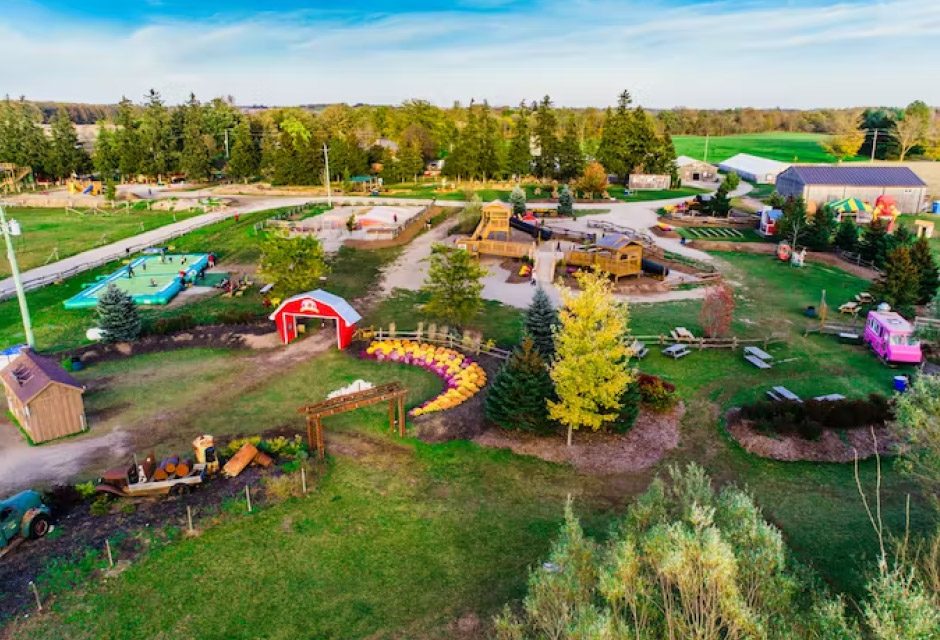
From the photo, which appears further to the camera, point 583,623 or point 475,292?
point 475,292

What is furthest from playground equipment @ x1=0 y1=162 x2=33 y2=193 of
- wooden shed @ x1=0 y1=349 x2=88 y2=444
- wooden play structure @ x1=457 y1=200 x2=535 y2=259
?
wooden shed @ x1=0 y1=349 x2=88 y2=444

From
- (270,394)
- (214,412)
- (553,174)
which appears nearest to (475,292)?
(270,394)

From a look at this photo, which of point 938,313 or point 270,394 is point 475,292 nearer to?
point 270,394

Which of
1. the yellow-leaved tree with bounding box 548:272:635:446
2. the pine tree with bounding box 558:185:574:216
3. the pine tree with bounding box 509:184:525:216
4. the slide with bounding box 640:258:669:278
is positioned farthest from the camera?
the pine tree with bounding box 558:185:574:216

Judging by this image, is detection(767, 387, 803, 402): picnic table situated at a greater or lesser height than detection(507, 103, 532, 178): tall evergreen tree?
lesser

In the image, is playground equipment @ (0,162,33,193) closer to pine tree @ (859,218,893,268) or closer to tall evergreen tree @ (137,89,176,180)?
tall evergreen tree @ (137,89,176,180)
